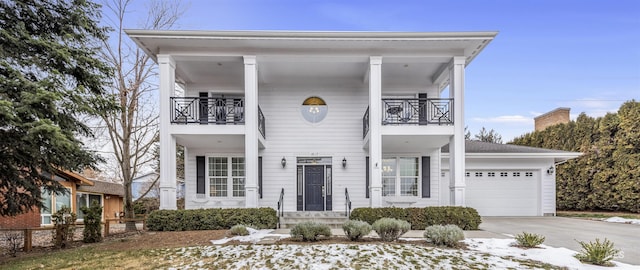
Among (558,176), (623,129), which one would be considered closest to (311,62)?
(623,129)

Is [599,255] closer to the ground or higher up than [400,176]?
closer to the ground

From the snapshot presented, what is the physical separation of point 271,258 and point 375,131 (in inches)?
236

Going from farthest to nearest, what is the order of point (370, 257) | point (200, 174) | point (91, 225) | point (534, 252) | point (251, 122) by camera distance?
point (200, 174) < point (251, 122) < point (91, 225) < point (534, 252) < point (370, 257)

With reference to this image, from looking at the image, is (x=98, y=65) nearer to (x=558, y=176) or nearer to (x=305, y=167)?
(x=305, y=167)

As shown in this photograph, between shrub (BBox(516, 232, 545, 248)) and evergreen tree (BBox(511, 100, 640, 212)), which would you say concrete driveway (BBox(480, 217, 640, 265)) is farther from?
evergreen tree (BBox(511, 100, 640, 212))

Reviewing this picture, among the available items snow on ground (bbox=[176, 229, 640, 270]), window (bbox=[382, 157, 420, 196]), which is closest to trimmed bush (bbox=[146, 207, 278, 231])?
snow on ground (bbox=[176, 229, 640, 270])

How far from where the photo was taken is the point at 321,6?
1426 centimetres

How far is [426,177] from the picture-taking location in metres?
13.4

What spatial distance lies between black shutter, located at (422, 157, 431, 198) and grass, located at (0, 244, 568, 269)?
6447 millimetres

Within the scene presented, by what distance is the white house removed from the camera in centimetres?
1093

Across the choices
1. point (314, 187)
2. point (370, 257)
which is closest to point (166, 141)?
point (314, 187)

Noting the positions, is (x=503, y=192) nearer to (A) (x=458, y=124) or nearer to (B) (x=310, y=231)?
(A) (x=458, y=124)

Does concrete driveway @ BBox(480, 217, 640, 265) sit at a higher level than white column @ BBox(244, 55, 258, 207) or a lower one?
lower

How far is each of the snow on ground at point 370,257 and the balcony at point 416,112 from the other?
→ 4.98 metres
